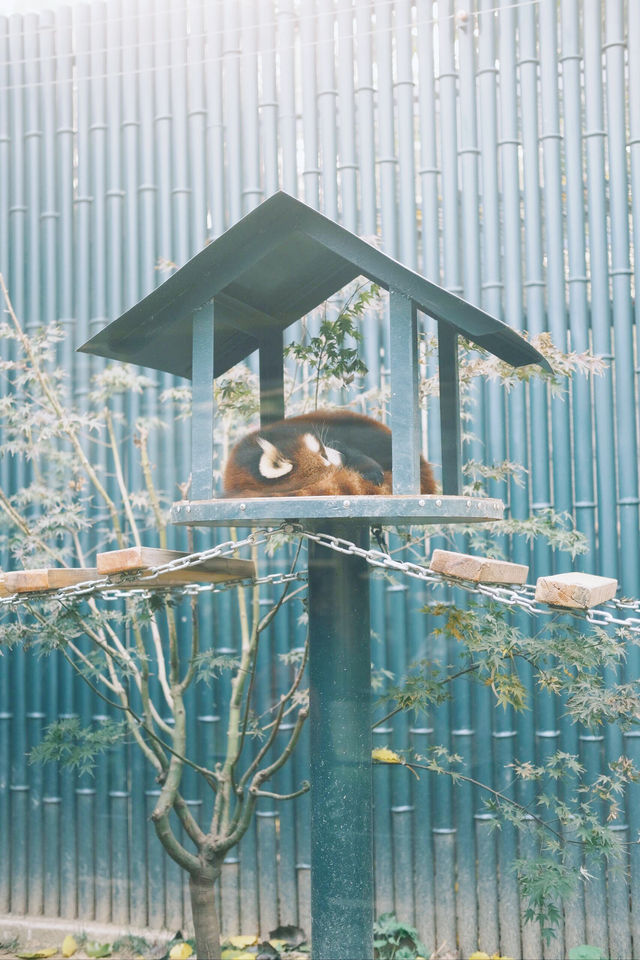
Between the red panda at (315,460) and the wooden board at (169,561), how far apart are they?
0.25 m

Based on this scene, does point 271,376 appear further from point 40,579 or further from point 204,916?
point 204,916

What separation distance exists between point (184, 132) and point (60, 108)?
0.63 m

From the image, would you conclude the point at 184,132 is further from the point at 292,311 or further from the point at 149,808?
the point at 149,808

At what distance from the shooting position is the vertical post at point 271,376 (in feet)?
9.37

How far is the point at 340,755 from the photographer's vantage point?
7.88 feet

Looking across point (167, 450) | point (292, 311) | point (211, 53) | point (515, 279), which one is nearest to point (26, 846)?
point (167, 450)

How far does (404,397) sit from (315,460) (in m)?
0.26

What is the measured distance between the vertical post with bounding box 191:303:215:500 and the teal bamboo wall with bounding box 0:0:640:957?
1563 mm

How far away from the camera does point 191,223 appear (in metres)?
4.04

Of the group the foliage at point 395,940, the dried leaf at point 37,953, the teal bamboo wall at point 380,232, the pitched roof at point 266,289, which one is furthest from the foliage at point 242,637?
the dried leaf at point 37,953

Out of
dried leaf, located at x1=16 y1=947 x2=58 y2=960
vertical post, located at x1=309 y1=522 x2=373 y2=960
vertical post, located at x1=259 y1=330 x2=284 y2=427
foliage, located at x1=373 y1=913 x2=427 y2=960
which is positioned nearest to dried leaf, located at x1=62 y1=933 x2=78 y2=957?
dried leaf, located at x1=16 y1=947 x2=58 y2=960

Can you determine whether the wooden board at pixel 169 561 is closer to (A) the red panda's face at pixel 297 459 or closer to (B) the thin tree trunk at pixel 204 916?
(A) the red panda's face at pixel 297 459

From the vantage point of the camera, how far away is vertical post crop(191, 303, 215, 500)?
89.8 inches

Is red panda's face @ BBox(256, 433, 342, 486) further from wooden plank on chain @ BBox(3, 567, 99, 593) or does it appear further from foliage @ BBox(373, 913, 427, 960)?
foliage @ BBox(373, 913, 427, 960)
